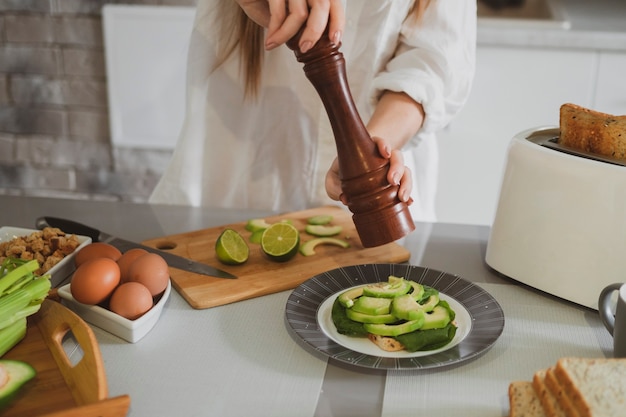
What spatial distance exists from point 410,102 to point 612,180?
40 cm

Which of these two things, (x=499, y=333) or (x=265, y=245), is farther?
(x=265, y=245)

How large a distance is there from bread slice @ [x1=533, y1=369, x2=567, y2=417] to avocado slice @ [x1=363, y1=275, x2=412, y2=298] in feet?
0.68

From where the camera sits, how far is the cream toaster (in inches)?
35.4

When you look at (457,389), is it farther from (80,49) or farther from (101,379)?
(80,49)

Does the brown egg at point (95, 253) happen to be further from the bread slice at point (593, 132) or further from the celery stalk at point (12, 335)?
the bread slice at point (593, 132)

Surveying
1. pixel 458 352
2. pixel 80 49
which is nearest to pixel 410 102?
pixel 458 352

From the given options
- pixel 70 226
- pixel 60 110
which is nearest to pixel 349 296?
pixel 70 226

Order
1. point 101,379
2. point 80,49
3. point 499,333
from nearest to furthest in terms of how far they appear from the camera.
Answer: point 101,379 < point 499,333 < point 80,49

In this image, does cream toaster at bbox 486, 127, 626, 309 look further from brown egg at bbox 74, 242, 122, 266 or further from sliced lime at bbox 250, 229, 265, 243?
brown egg at bbox 74, 242, 122, 266

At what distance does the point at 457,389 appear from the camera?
769 mm

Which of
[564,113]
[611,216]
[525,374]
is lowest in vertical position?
[525,374]

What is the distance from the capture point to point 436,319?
0.83m

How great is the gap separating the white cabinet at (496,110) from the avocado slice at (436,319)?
1302 millimetres

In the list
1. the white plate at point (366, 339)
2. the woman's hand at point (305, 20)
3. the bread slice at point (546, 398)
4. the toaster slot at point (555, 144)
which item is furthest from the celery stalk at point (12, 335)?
the toaster slot at point (555, 144)
